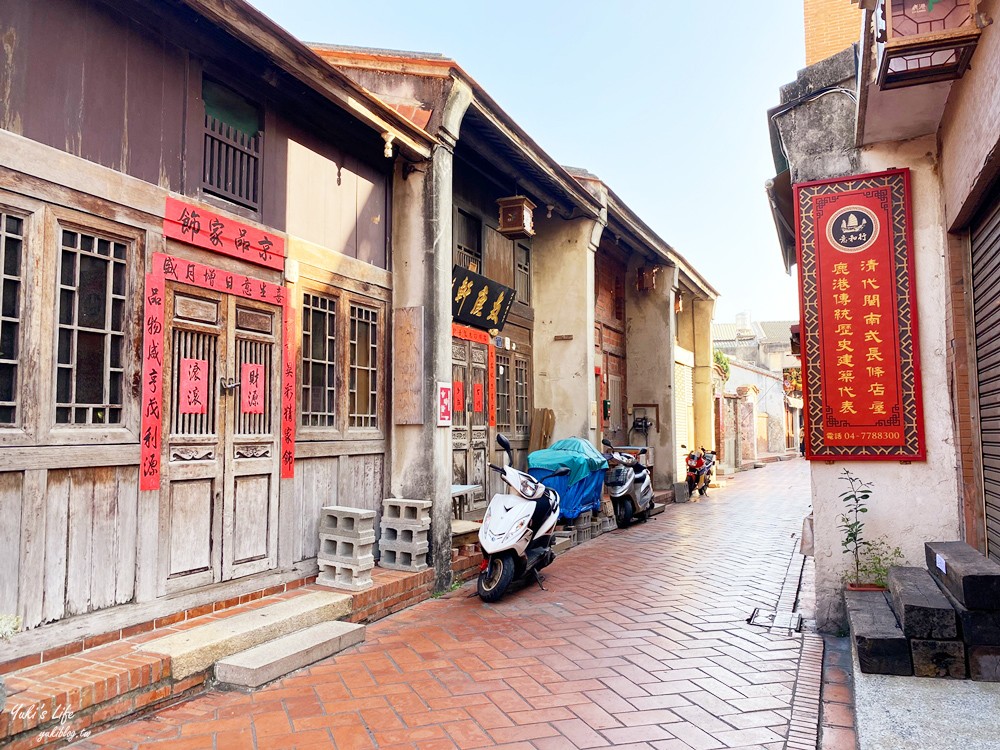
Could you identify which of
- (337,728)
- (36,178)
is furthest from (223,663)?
(36,178)

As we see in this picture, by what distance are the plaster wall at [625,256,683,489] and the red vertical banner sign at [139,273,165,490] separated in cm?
1236

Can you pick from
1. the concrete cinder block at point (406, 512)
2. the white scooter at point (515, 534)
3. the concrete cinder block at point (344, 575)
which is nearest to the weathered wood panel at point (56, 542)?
the concrete cinder block at point (344, 575)

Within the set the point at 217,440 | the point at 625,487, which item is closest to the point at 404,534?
the point at 217,440

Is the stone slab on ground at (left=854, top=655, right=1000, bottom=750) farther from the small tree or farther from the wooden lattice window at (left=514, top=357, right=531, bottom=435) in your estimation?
the wooden lattice window at (left=514, top=357, right=531, bottom=435)

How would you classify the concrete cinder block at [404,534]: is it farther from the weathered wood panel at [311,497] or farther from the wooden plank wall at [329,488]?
the weathered wood panel at [311,497]

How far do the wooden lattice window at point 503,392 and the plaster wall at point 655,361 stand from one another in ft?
19.6

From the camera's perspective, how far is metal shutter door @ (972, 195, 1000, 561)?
4516 mm

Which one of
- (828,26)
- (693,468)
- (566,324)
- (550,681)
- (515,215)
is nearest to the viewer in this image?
(550,681)

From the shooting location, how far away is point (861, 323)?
5531 millimetres

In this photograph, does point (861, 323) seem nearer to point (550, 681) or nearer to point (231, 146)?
point (550, 681)

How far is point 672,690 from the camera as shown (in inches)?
173

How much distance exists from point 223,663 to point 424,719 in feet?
4.53

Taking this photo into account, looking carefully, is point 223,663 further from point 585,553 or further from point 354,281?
point 585,553

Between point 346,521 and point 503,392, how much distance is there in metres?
4.84
